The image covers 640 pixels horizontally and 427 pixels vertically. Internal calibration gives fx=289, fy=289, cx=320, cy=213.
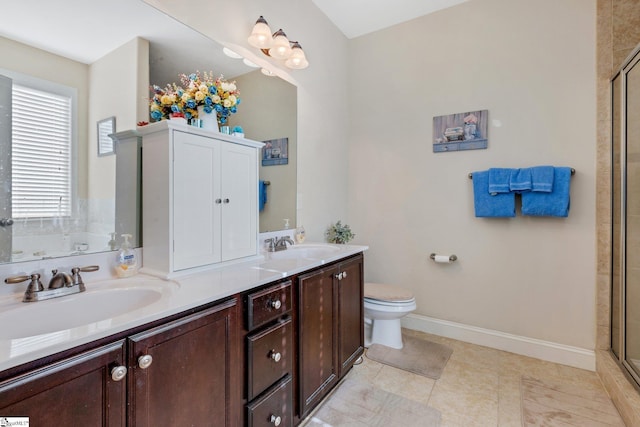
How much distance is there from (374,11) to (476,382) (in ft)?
9.94

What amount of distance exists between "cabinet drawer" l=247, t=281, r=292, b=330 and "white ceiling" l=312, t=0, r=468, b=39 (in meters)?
2.42

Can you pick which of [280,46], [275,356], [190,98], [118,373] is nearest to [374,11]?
[280,46]

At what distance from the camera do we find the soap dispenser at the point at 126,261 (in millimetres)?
1248

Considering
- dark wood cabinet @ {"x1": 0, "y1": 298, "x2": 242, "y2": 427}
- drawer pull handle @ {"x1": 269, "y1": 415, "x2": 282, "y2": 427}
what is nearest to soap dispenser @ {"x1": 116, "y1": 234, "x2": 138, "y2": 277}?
dark wood cabinet @ {"x1": 0, "y1": 298, "x2": 242, "y2": 427}

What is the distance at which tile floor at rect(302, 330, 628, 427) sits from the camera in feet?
5.36

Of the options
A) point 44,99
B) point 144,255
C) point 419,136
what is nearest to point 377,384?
point 144,255

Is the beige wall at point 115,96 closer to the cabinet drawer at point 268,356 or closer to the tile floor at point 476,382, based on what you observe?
the cabinet drawer at point 268,356

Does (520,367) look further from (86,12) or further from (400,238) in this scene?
(86,12)

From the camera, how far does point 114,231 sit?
128 centimetres

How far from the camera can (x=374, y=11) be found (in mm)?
2561

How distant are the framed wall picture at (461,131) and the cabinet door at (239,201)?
1705 millimetres

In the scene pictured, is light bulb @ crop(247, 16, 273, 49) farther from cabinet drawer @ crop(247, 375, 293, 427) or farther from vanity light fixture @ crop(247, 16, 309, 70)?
cabinet drawer @ crop(247, 375, 293, 427)

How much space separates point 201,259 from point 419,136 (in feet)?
7.10

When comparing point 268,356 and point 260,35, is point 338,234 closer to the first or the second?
point 268,356
